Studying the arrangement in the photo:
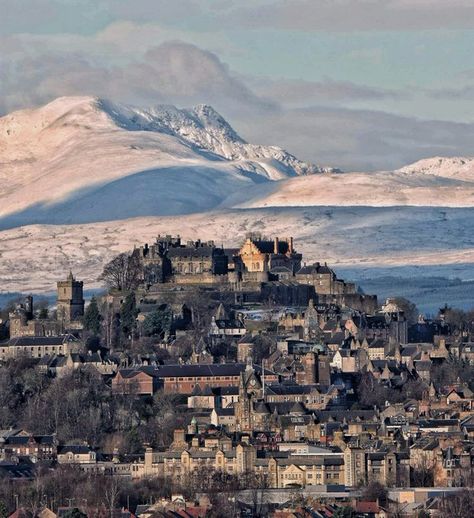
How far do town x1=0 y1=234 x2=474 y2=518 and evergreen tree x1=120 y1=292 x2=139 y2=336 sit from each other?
0.21ft

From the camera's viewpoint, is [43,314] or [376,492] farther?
[43,314]

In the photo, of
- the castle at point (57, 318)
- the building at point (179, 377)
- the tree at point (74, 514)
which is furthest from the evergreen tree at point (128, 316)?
the tree at point (74, 514)

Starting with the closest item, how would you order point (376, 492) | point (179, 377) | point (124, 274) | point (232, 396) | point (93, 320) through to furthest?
point (376, 492)
point (232, 396)
point (179, 377)
point (93, 320)
point (124, 274)

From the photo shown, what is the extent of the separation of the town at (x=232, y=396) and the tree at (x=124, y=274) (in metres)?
0.14

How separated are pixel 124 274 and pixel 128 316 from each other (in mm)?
11297

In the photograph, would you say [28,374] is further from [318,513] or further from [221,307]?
[318,513]

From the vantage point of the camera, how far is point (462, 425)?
10506cm

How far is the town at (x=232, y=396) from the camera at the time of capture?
89.9m

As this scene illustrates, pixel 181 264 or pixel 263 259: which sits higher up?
pixel 263 259

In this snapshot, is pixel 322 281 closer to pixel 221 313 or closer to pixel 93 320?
pixel 221 313

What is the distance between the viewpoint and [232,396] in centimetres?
11400

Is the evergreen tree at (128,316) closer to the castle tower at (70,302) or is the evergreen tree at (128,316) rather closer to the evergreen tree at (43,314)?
the castle tower at (70,302)

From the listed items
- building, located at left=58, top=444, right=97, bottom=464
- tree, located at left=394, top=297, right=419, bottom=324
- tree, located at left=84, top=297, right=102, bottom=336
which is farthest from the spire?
building, located at left=58, top=444, right=97, bottom=464

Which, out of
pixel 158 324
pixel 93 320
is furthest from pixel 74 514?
pixel 93 320
